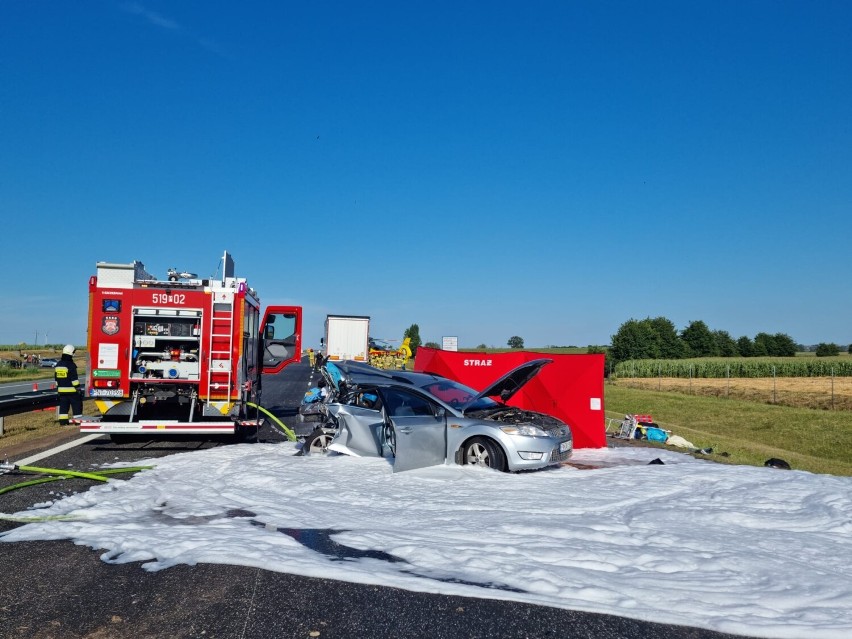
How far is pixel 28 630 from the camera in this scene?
4.52 metres

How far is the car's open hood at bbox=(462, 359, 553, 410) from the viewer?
38.5 feet

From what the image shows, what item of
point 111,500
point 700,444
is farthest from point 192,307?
point 700,444

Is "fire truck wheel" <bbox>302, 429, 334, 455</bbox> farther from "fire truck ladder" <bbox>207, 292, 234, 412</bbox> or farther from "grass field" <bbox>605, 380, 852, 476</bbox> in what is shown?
"grass field" <bbox>605, 380, 852, 476</bbox>

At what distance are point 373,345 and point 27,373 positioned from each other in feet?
75.5

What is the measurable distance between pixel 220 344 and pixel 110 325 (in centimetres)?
193

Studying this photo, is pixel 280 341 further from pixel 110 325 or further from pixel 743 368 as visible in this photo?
pixel 743 368

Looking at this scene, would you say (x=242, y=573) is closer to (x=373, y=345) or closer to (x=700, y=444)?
(x=700, y=444)

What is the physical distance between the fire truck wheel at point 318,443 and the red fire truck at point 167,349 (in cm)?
187

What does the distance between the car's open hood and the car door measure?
100cm

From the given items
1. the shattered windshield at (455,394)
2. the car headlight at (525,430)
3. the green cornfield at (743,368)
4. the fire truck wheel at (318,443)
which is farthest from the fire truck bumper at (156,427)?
the green cornfield at (743,368)

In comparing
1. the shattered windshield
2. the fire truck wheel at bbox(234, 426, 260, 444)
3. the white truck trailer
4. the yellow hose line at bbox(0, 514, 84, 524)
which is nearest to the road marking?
the fire truck wheel at bbox(234, 426, 260, 444)

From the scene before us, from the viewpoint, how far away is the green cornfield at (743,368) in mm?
55094

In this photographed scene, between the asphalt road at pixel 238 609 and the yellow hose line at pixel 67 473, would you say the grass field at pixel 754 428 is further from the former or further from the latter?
the yellow hose line at pixel 67 473

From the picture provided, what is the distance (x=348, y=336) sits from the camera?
39.1 m
